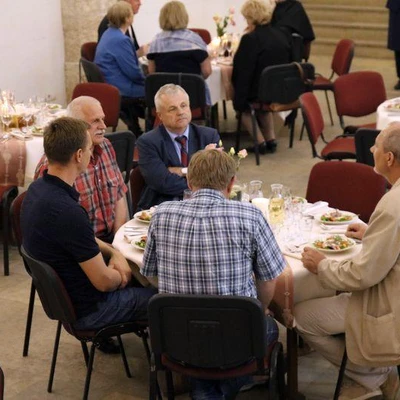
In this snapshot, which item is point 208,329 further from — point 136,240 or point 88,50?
point 88,50

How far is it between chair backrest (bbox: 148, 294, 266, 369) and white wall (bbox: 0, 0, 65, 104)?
6.54 meters

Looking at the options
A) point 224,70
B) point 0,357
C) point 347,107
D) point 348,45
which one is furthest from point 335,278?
point 348,45

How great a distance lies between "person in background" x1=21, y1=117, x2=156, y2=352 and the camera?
3.70 meters

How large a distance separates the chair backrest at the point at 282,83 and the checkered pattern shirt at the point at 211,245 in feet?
15.1

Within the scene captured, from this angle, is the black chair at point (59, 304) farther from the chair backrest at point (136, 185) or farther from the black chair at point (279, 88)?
the black chair at point (279, 88)

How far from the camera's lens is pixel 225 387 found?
3.61 metres

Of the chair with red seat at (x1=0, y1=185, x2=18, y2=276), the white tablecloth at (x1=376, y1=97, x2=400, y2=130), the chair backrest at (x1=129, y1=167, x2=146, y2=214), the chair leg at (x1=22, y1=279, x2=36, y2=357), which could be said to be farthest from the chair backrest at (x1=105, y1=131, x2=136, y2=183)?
the white tablecloth at (x1=376, y1=97, x2=400, y2=130)

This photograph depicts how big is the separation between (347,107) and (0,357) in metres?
3.88

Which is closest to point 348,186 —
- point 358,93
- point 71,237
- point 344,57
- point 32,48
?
point 71,237

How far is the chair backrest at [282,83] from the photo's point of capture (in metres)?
7.88

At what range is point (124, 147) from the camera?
227 inches

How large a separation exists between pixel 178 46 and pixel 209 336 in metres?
5.02

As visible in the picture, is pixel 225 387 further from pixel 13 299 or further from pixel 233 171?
pixel 13 299

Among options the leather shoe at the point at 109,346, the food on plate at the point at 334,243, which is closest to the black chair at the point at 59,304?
the leather shoe at the point at 109,346
